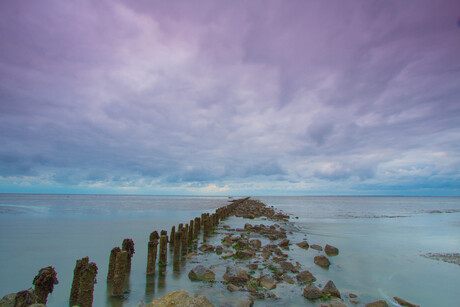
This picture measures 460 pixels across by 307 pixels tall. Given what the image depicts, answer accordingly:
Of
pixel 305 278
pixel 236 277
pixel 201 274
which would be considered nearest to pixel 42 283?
pixel 201 274

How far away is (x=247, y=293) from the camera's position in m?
7.30

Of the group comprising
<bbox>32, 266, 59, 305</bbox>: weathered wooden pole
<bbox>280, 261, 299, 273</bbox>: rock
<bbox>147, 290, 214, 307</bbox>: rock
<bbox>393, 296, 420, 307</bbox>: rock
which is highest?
Result: <bbox>32, 266, 59, 305</bbox>: weathered wooden pole

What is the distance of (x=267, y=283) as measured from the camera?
7.86 meters

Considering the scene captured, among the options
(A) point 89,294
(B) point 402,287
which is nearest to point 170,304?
(A) point 89,294

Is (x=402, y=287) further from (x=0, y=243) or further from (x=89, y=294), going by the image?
(x=0, y=243)

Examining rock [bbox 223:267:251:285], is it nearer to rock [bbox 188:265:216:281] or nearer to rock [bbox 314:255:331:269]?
rock [bbox 188:265:216:281]

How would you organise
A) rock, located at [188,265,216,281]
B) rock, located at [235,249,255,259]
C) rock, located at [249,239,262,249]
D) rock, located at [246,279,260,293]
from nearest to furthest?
rock, located at [246,279,260,293], rock, located at [188,265,216,281], rock, located at [235,249,255,259], rock, located at [249,239,262,249]

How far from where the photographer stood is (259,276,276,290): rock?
769 cm

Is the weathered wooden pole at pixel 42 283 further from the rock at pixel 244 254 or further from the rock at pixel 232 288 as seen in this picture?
the rock at pixel 244 254

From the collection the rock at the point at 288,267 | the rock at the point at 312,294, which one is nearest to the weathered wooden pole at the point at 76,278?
the rock at the point at 312,294

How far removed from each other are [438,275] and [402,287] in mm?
2791

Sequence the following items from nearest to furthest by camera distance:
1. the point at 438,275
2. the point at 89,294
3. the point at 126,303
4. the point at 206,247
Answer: the point at 89,294
the point at 126,303
the point at 438,275
the point at 206,247

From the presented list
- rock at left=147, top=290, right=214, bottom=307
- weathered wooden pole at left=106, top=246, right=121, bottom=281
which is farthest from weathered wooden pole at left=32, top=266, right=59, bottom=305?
weathered wooden pole at left=106, top=246, right=121, bottom=281

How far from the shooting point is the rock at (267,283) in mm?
7693
